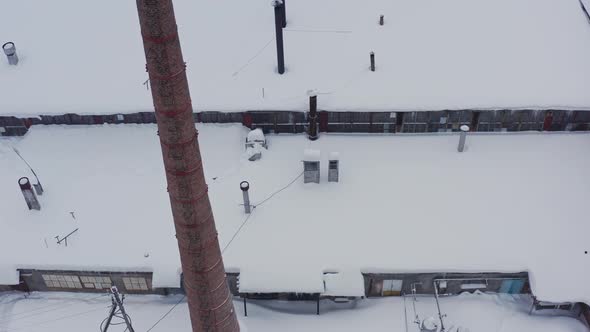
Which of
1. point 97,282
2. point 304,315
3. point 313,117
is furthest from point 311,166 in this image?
point 97,282

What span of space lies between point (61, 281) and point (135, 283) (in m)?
3.57

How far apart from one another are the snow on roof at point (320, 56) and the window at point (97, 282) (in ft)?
30.8

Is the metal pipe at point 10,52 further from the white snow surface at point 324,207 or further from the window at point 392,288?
the window at point 392,288

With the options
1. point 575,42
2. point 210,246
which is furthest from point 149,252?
point 575,42

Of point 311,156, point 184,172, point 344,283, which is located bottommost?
point 344,283

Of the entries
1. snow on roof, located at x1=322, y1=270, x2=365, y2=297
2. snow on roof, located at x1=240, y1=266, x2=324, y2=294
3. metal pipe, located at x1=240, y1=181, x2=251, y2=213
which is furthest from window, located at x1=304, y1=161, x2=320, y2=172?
snow on roof, located at x1=322, y1=270, x2=365, y2=297

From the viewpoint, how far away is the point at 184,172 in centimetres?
2105

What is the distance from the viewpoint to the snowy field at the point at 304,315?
2909cm

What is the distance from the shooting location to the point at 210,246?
23.4 m

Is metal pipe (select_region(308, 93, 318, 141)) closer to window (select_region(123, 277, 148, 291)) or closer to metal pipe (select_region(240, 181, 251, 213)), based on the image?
metal pipe (select_region(240, 181, 251, 213))

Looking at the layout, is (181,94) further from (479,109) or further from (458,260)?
(479,109)

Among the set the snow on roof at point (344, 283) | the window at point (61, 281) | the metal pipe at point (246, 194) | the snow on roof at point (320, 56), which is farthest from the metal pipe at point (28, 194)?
the snow on roof at point (344, 283)

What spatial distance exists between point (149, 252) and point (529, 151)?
20.0m

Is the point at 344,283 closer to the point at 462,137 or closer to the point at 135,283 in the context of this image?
the point at 135,283
